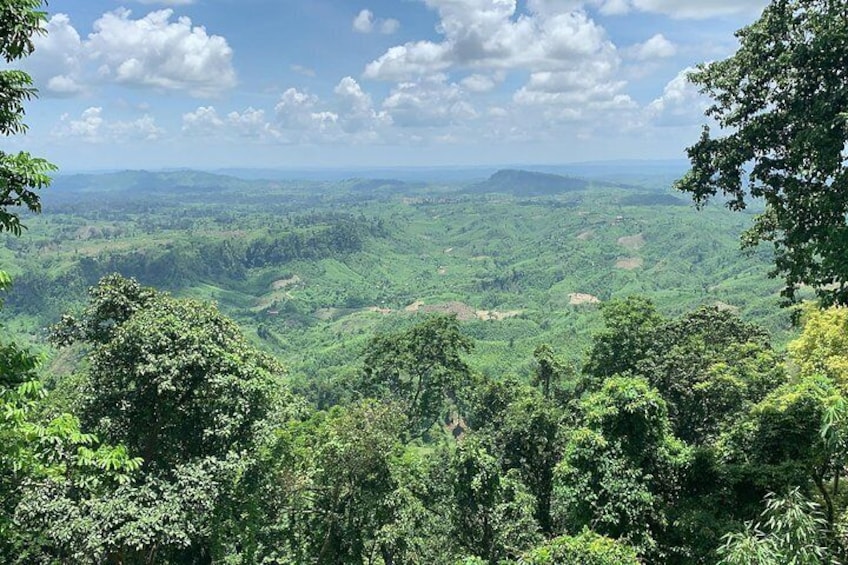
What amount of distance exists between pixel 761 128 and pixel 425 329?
101ft

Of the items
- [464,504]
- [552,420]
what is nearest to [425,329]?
[552,420]

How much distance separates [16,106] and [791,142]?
17753 millimetres

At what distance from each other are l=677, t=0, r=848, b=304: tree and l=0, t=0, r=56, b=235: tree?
52.5ft

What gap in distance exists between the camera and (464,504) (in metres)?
21.1

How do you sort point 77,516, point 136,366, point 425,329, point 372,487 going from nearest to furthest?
point 77,516 → point 136,366 → point 372,487 → point 425,329

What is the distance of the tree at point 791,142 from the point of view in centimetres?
1341

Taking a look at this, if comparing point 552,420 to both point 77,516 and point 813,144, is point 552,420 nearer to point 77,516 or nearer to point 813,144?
point 813,144

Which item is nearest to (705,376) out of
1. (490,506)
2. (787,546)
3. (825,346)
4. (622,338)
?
(825,346)

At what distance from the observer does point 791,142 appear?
14859 mm

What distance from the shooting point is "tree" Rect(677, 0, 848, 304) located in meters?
13.4

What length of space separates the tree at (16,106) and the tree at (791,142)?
15997mm

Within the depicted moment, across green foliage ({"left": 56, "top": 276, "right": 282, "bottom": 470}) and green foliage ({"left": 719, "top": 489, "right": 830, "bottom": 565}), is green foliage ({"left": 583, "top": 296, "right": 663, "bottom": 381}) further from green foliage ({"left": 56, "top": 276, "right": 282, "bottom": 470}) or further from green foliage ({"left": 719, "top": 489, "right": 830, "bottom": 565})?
green foliage ({"left": 719, "top": 489, "right": 830, "bottom": 565})

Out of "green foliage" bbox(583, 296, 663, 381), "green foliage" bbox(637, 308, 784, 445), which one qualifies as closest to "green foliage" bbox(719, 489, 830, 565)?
"green foliage" bbox(637, 308, 784, 445)

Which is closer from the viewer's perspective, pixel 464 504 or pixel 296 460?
pixel 464 504
